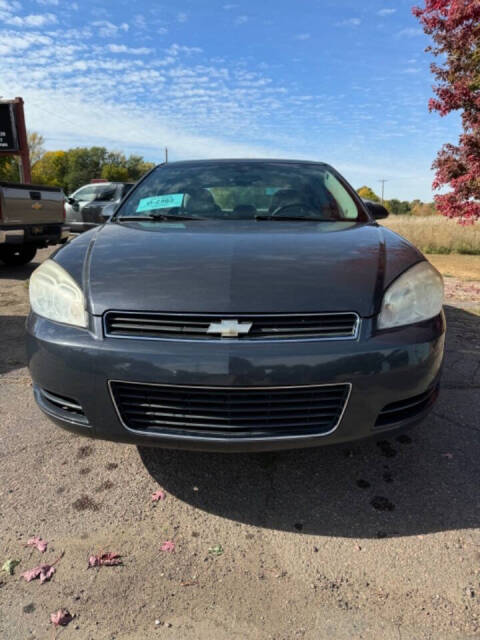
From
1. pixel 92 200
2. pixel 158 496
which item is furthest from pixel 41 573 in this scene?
pixel 92 200

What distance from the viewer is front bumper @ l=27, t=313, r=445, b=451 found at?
1527 mm

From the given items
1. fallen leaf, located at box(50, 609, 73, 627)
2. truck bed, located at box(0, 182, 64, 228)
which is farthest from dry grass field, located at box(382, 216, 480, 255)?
fallen leaf, located at box(50, 609, 73, 627)

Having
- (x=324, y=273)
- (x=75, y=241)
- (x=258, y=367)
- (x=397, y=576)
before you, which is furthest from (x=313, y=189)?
(x=397, y=576)

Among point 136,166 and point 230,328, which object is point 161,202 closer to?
point 230,328

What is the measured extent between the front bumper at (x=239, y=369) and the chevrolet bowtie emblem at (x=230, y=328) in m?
0.04

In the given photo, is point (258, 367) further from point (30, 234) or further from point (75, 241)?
point (30, 234)

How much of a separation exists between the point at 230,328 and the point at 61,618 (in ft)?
3.29

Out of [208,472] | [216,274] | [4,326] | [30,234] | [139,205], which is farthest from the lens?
[30,234]

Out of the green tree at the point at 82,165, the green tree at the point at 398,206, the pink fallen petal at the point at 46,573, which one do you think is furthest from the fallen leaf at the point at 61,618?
the green tree at the point at 398,206

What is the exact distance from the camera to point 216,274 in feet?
5.71

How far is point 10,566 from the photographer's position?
1553 millimetres

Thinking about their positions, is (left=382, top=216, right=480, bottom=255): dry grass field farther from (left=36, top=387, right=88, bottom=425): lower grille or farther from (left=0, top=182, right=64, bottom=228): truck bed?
(left=36, top=387, right=88, bottom=425): lower grille

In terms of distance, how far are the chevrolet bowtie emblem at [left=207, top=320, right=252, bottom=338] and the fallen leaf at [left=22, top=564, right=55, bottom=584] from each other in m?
0.95

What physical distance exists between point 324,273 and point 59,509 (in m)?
1.40
